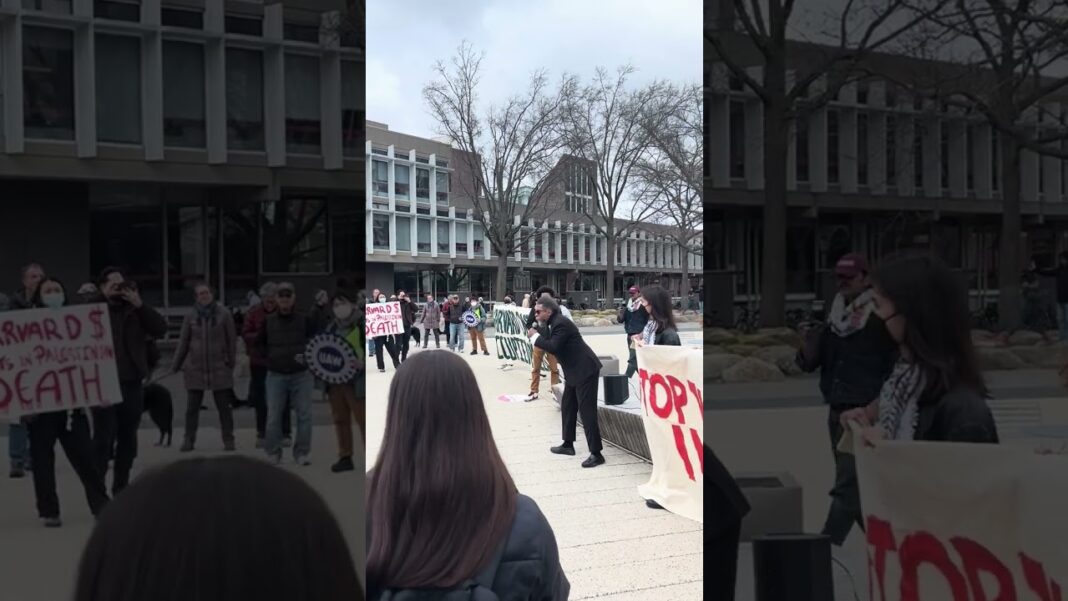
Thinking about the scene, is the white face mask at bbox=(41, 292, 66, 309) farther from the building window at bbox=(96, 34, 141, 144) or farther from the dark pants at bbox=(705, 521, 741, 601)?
the dark pants at bbox=(705, 521, 741, 601)

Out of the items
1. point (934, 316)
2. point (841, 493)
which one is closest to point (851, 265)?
point (934, 316)

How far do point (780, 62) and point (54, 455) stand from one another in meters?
1.54

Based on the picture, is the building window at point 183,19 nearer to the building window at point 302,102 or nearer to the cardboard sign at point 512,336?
the building window at point 302,102

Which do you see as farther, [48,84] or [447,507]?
[48,84]

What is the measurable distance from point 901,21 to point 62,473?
1.76 metres

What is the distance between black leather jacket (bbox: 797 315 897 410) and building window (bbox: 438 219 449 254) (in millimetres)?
755

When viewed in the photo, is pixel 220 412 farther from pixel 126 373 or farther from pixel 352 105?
pixel 352 105

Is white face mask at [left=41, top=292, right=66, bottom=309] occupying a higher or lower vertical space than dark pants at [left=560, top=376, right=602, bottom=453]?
higher

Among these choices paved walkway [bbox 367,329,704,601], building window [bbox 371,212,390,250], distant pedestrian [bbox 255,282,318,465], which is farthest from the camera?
paved walkway [bbox 367,329,704,601]

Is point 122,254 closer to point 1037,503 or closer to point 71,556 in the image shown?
point 71,556

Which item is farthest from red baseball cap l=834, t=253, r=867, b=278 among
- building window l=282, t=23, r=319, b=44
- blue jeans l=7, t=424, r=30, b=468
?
blue jeans l=7, t=424, r=30, b=468

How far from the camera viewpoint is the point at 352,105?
1.77 meters

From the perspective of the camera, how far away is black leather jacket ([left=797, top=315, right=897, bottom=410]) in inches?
67.0

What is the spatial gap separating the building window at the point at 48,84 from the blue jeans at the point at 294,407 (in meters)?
0.57
